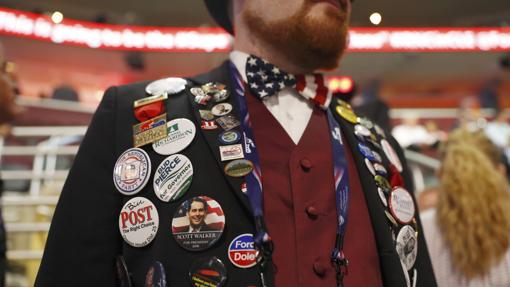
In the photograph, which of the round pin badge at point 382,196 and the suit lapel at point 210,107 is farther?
the round pin badge at point 382,196

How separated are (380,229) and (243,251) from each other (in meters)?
0.31

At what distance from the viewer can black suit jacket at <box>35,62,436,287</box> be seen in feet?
3.44

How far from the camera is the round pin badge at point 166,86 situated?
1.27 metres

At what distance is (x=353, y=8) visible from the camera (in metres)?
1.66

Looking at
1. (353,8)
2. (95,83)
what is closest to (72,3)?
(353,8)

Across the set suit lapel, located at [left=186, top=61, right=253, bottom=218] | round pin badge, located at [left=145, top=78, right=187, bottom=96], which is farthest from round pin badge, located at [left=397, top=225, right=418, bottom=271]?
round pin badge, located at [left=145, top=78, right=187, bottom=96]

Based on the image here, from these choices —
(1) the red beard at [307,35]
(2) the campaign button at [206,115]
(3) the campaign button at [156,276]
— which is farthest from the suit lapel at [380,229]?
(3) the campaign button at [156,276]

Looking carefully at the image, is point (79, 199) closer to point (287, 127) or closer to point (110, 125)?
point (110, 125)

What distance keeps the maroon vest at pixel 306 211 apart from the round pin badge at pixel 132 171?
0.79ft

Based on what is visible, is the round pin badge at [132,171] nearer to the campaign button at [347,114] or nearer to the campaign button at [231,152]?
the campaign button at [231,152]

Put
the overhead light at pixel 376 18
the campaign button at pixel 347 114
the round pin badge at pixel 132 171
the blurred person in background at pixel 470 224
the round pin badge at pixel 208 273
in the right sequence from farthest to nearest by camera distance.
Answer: the blurred person in background at pixel 470 224 < the overhead light at pixel 376 18 < the campaign button at pixel 347 114 < the round pin badge at pixel 132 171 < the round pin badge at pixel 208 273

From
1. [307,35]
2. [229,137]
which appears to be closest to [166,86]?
[229,137]

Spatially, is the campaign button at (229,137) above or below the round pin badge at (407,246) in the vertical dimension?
above

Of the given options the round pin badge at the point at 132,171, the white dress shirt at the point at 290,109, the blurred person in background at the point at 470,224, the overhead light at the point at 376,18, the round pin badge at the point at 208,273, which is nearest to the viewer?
the round pin badge at the point at 208,273
